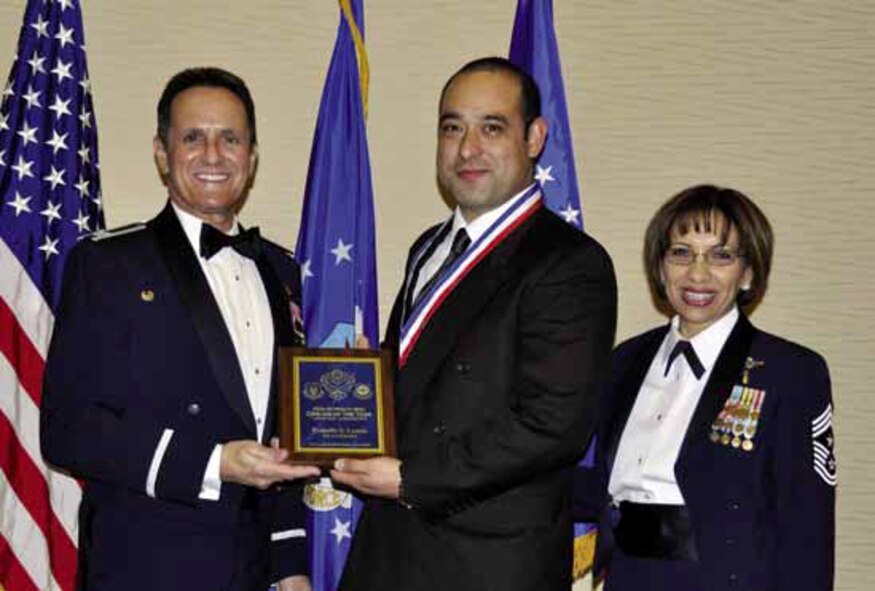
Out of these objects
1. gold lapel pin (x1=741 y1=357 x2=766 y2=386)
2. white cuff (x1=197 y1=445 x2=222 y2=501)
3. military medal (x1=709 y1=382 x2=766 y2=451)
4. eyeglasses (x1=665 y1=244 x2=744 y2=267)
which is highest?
eyeglasses (x1=665 y1=244 x2=744 y2=267)

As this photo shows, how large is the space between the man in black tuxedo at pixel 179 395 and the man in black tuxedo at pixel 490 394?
1.09 feet

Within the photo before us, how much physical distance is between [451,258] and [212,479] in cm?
93

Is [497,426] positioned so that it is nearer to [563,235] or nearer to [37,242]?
[563,235]

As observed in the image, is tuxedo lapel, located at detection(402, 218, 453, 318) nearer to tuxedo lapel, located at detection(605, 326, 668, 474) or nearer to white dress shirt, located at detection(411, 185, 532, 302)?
white dress shirt, located at detection(411, 185, 532, 302)

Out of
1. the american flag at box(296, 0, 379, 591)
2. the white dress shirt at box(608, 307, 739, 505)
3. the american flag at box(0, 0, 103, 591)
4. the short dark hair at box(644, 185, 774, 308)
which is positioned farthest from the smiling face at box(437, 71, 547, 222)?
the american flag at box(0, 0, 103, 591)

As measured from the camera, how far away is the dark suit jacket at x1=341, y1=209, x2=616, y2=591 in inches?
115

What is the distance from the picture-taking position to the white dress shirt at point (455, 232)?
10.6 ft

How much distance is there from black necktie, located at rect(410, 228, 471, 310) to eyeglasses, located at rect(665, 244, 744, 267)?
2.16 feet

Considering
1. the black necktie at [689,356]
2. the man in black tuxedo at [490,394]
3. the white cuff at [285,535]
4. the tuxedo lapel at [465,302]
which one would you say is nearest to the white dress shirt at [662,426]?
the black necktie at [689,356]

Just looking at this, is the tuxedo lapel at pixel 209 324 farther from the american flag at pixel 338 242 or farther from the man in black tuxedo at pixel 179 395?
the american flag at pixel 338 242

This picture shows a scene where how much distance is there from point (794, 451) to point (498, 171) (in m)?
1.16

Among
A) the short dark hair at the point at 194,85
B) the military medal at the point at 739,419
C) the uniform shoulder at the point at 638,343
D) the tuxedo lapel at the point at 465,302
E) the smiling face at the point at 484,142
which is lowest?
the military medal at the point at 739,419

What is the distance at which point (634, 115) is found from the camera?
5.05 meters

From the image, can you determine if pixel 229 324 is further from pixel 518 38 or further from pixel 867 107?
pixel 867 107
